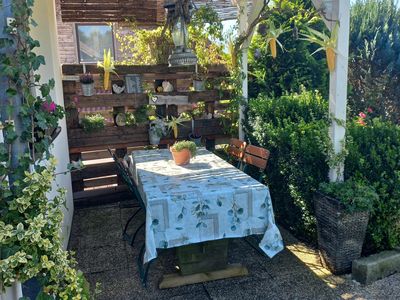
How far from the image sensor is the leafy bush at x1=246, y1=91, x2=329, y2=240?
3303 mm

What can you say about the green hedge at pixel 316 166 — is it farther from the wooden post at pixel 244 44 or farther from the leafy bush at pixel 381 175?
the wooden post at pixel 244 44

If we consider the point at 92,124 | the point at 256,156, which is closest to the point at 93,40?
the point at 92,124

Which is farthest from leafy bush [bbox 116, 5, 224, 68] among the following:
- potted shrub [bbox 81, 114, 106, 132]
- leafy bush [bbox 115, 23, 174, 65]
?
potted shrub [bbox 81, 114, 106, 132]

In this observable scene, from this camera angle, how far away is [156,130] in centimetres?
491

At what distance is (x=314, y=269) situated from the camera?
122 inches

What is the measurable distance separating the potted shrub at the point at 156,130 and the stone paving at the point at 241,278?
4.94 feet

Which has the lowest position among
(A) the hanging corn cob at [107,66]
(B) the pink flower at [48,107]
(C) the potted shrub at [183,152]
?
(C) the potted shrub at [183,152]

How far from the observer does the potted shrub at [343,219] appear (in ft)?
9.25

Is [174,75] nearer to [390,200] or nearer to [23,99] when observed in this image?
[390,200]

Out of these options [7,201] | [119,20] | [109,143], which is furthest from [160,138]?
[7,201]

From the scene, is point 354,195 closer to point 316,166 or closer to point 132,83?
point 316,166

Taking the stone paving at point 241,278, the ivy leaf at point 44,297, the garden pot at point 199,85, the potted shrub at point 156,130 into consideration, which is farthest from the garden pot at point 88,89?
the ivy leaf at point 44,297

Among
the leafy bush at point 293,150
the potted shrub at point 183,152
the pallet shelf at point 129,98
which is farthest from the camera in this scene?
the pallet shelf at point 129,98

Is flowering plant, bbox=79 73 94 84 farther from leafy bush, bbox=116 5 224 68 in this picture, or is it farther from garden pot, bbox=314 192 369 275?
garden pot, bbox=314 192 369 275
